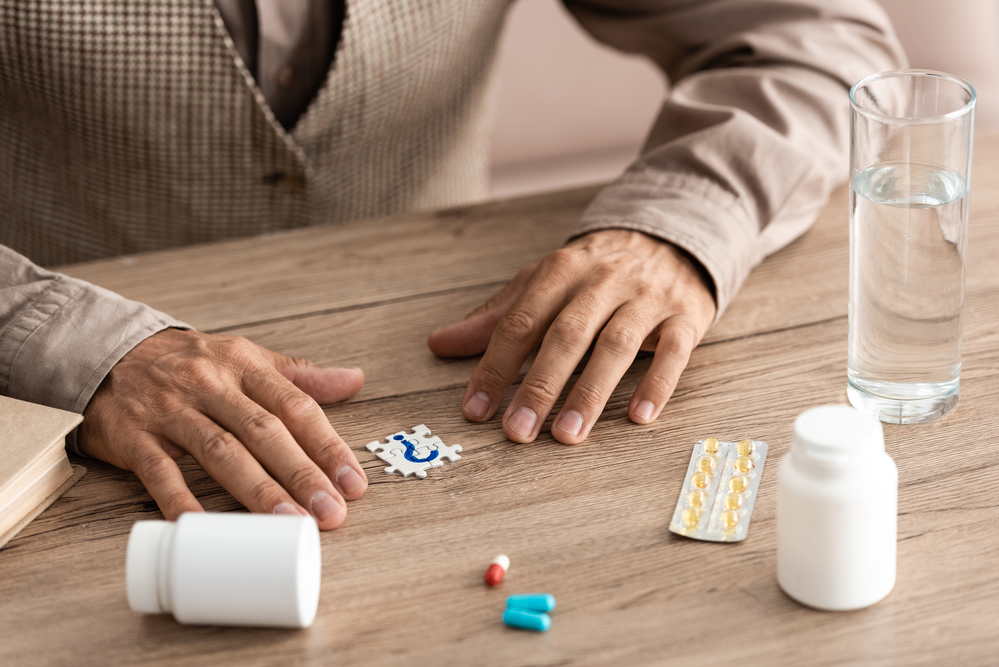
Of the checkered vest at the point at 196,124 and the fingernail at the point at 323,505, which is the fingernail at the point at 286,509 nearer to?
the fingernail at the point at 323,505

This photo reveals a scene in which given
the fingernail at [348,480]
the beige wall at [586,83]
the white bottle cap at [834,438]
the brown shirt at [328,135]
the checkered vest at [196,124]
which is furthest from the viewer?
the beige wall at [586,83]

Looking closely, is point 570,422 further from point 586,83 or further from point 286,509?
point 586,83

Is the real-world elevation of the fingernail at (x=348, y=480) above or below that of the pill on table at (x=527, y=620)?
below

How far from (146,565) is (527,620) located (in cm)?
28

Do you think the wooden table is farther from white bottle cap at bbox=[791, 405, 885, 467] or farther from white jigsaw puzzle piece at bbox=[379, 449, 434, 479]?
white bottle cap at bbox=[791, 405, 885, 467]

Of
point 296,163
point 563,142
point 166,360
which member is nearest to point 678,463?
point 166,360

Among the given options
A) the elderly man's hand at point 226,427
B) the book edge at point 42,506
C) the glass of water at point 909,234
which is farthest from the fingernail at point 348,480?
the glass of water at point 909,234

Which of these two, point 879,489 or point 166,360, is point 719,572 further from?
point 166,360

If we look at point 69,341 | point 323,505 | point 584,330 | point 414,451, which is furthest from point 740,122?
point 69,341

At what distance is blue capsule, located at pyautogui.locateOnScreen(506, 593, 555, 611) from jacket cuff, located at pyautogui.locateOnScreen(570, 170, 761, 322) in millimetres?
464

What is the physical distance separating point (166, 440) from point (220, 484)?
0.07 meters

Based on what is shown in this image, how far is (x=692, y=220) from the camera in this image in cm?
105

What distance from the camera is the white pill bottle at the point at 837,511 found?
23.5 inches

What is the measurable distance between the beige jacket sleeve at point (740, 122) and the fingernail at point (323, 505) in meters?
0.47
